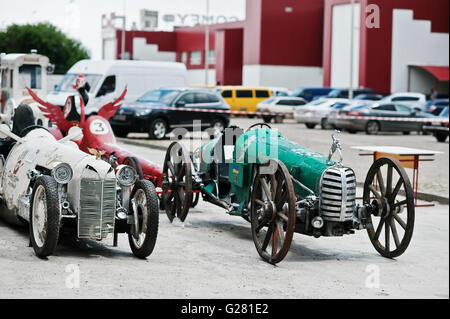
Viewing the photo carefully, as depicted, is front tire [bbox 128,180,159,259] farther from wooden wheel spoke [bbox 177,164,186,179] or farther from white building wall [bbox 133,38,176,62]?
white building wall [bbox 133,38,176,62]

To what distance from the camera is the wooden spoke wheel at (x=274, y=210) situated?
8484 millimetres

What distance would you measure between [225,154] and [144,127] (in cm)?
1675

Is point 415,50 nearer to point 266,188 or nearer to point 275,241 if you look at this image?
point 266,188

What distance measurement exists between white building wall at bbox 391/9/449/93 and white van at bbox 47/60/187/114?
24904 mm

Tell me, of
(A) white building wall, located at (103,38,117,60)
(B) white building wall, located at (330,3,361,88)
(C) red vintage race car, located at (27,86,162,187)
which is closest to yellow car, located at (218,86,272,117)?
(B) white building wall, located at (330,3,361,88)

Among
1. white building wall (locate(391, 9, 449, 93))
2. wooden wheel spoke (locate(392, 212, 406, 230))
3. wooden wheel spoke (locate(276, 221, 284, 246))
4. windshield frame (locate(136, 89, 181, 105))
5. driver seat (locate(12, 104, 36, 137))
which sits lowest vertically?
wooden wheel spoke (locate(276, 221, 284, 246))

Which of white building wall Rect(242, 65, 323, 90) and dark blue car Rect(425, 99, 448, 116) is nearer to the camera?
dark blue car Rect(425, 99, 448, 116)

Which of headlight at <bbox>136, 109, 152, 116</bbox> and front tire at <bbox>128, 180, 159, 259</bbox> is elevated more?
headlight at <bbox>136, 109, 152, 116</bbox>

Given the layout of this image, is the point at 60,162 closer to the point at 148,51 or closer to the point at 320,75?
the point at 320,75

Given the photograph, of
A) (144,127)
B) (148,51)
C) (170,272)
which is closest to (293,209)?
(170,272)

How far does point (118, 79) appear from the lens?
100 ft

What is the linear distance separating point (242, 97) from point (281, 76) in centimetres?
→ 1989

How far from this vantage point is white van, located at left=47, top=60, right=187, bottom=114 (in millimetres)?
30250

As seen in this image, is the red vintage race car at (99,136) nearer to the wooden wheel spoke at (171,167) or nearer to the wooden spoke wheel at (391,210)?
the wooden wheel spoke at (171,167)
